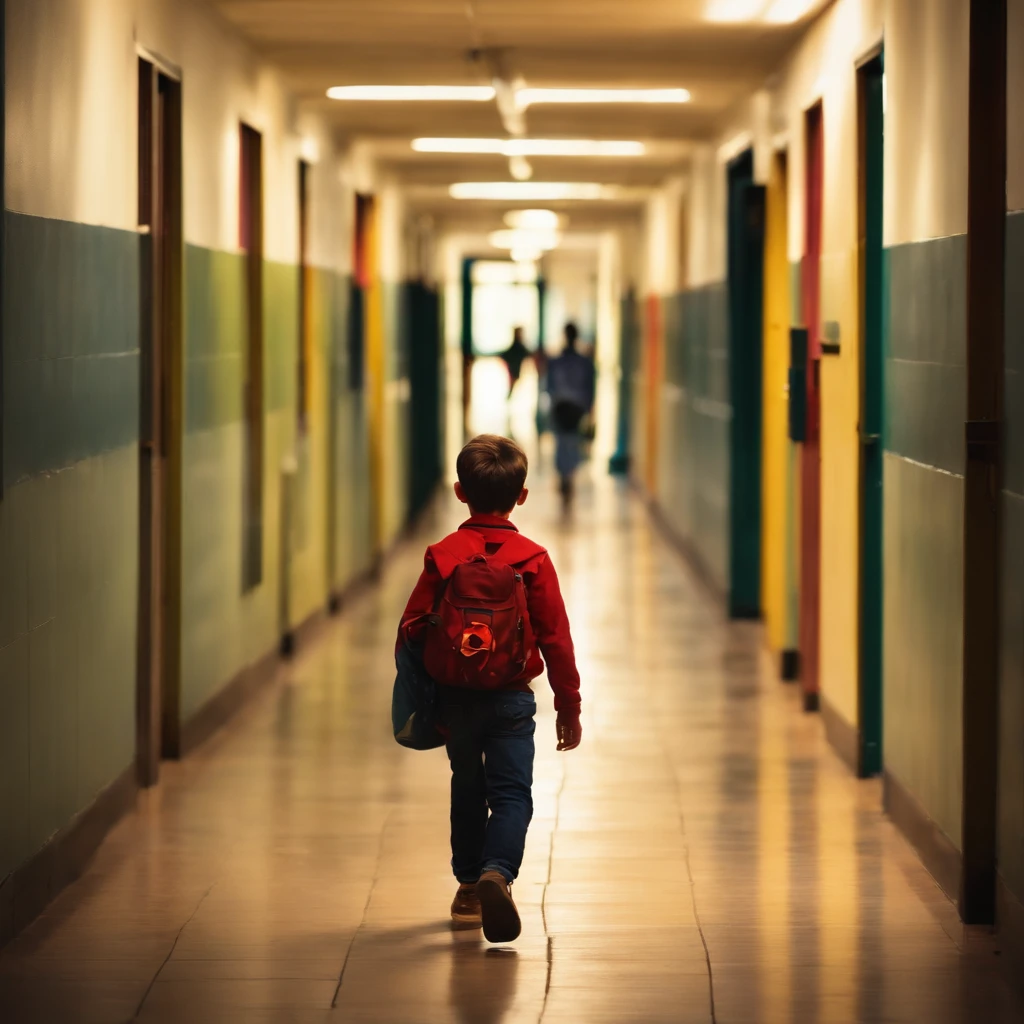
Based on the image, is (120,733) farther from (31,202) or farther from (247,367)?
(247,367)

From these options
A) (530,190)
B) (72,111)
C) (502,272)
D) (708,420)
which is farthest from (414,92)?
(502,272)

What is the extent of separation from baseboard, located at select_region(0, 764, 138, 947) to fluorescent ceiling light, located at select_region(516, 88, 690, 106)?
444 centimetres

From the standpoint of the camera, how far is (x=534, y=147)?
1162cm

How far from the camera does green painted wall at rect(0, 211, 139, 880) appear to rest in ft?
14.5

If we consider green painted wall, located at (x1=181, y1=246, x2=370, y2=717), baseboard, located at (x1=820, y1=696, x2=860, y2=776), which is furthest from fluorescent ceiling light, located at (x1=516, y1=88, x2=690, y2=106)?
baseboard, located at (x1=820, y1=696, x2=860, y2=776)

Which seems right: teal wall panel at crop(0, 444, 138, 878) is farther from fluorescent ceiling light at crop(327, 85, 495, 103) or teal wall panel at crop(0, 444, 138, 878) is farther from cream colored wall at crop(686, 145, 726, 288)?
cream colored wall at crop(686, 145, 726, 288)

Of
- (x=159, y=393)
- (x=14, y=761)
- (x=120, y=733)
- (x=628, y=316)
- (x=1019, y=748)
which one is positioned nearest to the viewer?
(x=1019, y=748)

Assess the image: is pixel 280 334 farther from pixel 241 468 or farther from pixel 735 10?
pixel 735 10

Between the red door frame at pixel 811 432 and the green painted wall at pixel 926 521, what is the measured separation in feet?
5.63

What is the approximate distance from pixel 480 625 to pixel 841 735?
272 centimetres

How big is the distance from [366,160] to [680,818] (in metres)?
7.33

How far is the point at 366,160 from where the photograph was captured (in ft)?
39.9

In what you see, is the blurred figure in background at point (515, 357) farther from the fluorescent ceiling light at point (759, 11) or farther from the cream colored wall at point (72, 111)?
the cream colored wall at point (72, 111)

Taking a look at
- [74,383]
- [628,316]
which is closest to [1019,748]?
[74,383]
